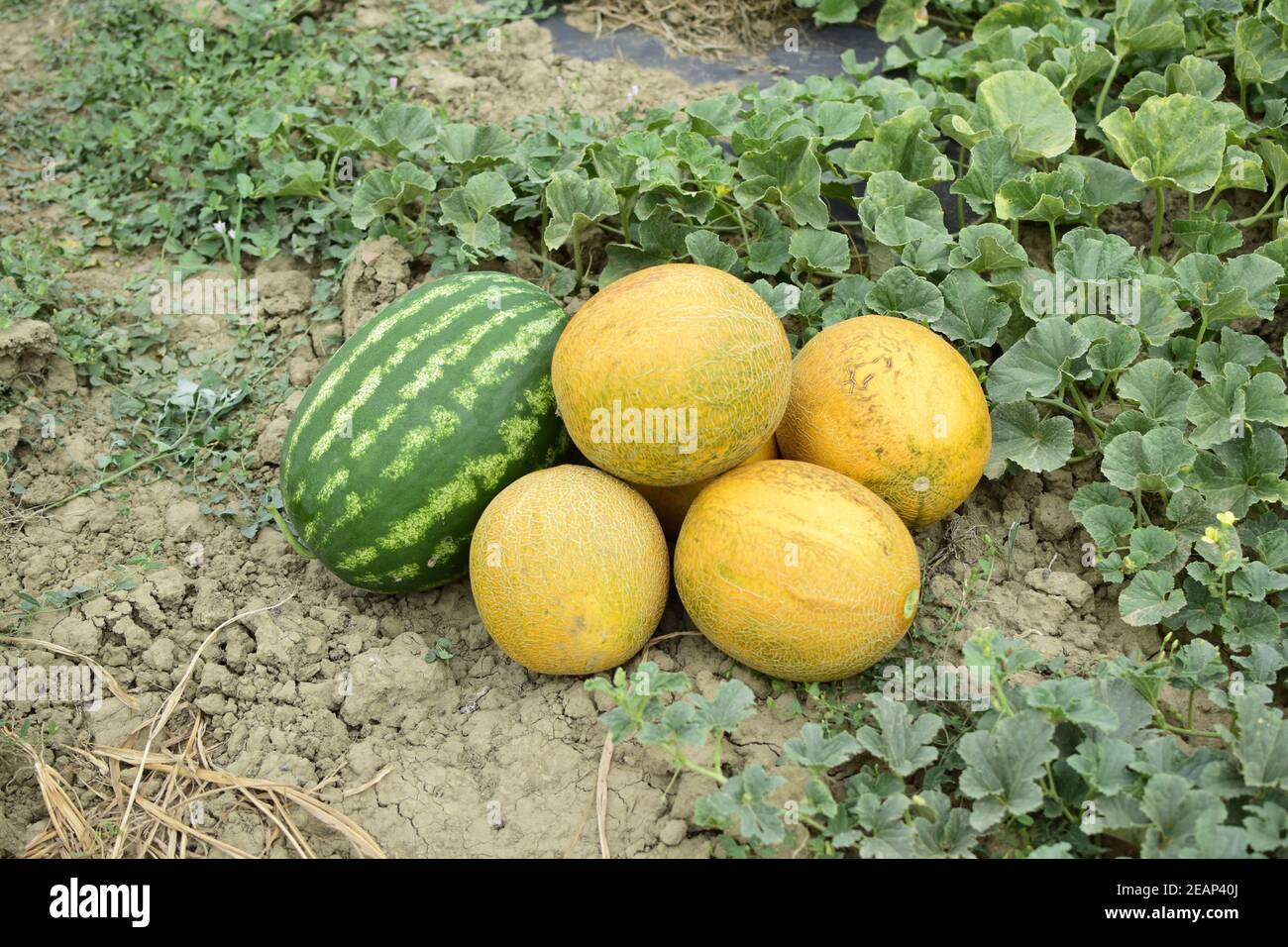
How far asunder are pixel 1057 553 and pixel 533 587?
1.52 metres

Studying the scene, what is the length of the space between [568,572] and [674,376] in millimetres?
539

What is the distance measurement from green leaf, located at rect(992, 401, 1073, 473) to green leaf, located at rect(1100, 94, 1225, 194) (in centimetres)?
91

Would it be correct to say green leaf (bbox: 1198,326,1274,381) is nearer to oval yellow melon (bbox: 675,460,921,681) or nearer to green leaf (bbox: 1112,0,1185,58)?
oval yellow melon (bbox: 675,460,921,681)

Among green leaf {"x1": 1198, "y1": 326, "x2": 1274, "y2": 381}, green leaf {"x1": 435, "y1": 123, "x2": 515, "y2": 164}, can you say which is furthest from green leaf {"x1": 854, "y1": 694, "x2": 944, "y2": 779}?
green leaf {"x1": 435, "y1": 123, "x2": 515, "y2": 164}

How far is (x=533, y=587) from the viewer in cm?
272

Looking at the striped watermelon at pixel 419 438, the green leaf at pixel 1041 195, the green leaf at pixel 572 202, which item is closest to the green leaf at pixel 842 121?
the green leaf at pixel 1041 195

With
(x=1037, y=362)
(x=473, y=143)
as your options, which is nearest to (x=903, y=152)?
(x=1037, y=362)

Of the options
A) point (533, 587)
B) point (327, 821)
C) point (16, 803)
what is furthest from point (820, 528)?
point (16, 803)

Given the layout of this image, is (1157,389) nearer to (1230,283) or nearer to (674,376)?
(1230,283)

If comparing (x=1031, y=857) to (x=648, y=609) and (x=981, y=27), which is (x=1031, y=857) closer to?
(x=648, y=609)

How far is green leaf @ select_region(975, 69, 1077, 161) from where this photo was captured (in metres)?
3.64

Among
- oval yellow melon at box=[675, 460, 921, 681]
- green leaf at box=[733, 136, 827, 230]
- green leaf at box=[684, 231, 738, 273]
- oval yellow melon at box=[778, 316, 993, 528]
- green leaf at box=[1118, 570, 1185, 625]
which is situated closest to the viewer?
oval yellow melon at box=[675, 460, 921, 681]

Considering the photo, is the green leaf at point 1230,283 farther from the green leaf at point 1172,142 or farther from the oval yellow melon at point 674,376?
the oval yellow melon at point 674,376

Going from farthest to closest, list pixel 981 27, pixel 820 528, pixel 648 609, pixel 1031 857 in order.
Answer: pixel 981 27 → pixel 648 609 → pixel 820 528 → pixel 1031 857
